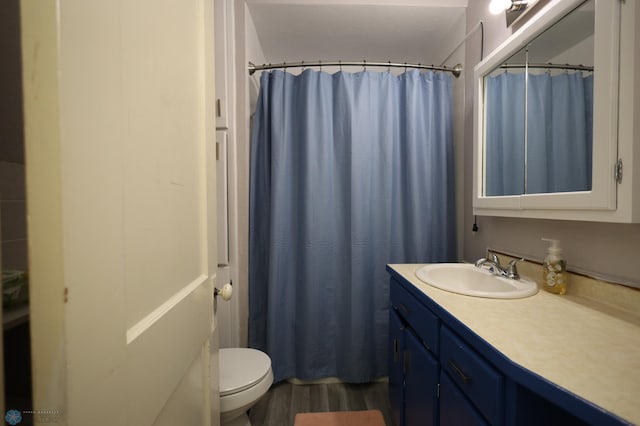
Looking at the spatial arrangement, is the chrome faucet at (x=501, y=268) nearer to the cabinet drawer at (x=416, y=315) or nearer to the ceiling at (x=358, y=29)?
the cabinet drawer at (x=416, y=315)

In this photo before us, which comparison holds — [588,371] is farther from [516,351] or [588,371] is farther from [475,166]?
[475,166]

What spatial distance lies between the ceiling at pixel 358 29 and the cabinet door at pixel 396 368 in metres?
1.75

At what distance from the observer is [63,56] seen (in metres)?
0.27

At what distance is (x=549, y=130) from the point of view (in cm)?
98

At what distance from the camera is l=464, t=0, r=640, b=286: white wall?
0.81 meters

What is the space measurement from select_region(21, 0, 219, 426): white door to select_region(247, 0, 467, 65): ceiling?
52.1 inches

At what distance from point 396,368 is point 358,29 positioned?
205 centimetres

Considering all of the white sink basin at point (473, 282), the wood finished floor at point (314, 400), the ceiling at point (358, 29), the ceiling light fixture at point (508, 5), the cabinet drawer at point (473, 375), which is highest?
the ceiling at point (358, 29)

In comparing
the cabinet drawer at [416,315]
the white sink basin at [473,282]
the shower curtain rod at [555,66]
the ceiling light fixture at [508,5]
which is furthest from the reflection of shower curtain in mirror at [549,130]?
the cabinet drawer at [416,315]

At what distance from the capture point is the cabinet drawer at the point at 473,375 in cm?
60

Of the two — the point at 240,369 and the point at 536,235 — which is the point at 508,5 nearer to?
the point at 536,235

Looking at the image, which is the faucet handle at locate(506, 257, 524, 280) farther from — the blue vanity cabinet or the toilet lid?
the toilet lid

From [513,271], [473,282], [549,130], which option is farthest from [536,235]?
[549,130]

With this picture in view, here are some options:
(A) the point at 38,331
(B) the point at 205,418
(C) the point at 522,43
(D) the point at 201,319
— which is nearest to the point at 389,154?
(C) the point at 522,43
